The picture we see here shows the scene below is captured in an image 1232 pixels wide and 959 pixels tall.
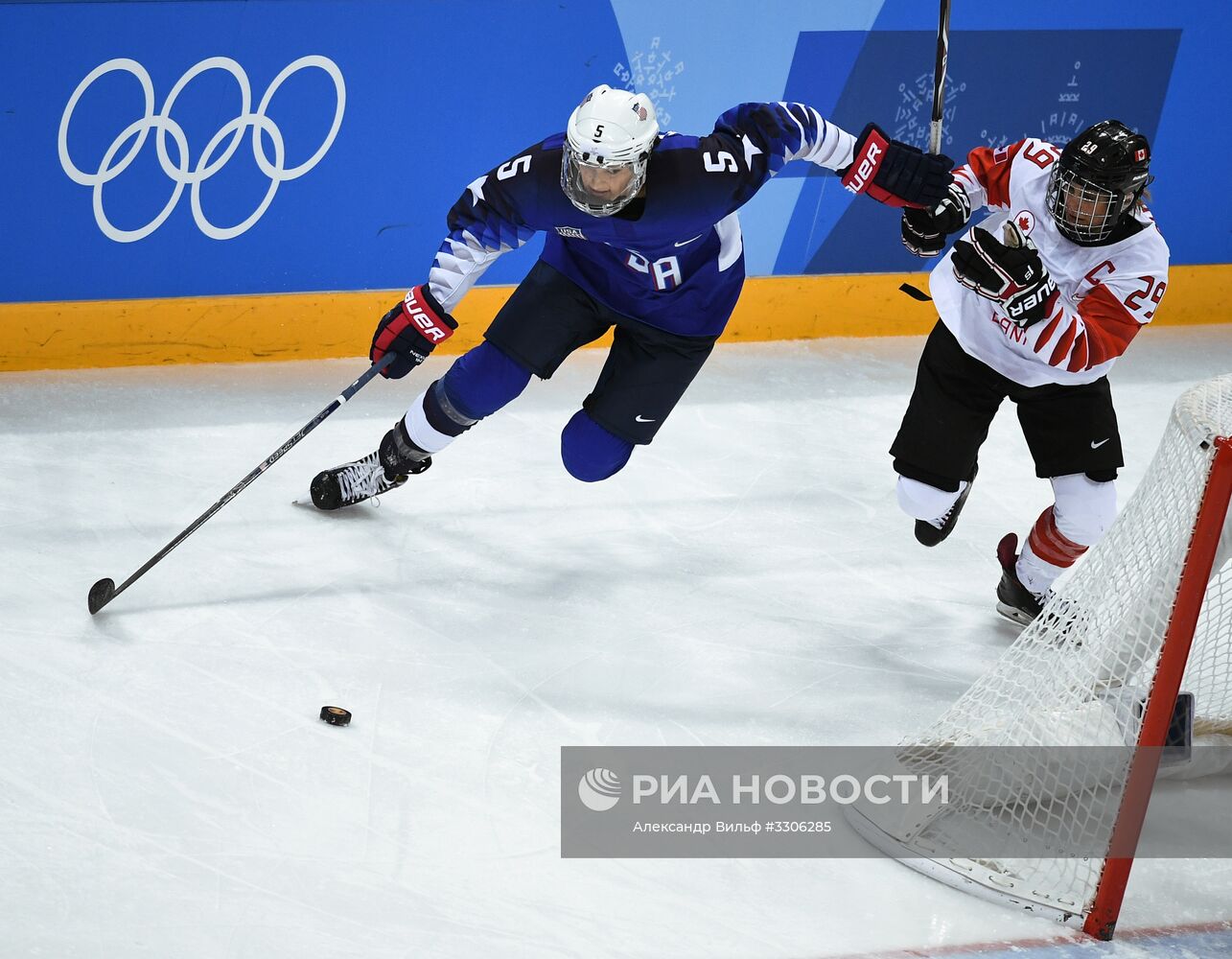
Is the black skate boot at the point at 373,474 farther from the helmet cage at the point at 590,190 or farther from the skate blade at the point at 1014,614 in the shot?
the skate blade at the point at 1014,614

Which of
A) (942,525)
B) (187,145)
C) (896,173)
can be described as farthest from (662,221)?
(187,145)

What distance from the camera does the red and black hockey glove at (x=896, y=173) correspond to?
3.11 metres

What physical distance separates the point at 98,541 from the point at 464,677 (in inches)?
40.9

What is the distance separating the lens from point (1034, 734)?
8.15ft

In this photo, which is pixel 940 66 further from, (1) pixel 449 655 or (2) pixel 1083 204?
(1) pixel 449 655

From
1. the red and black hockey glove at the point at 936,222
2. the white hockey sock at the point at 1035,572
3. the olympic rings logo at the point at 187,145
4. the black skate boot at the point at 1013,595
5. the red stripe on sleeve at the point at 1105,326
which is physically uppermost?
the red and black hockey glove at the point at 936,222

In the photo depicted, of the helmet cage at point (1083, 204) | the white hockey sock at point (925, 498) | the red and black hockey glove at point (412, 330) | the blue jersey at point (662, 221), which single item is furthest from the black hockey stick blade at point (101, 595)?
the helmet cage at point (1083, 204)

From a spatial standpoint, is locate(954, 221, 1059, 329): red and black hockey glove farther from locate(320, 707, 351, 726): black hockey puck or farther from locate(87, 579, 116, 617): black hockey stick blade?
locate(87, 579, 116, 617): black hockey stick blade

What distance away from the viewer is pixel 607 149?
2.82 m

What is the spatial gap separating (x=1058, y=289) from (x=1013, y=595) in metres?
0.81

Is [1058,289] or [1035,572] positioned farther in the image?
[1035,572]

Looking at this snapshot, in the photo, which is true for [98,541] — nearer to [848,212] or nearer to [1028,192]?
[1028,192]

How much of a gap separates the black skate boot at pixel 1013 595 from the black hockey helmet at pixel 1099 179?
0.84 m

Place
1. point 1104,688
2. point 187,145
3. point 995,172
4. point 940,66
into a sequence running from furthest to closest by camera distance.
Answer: point 187,145 < point 940,66 < point 995,172 < point 1104,688
